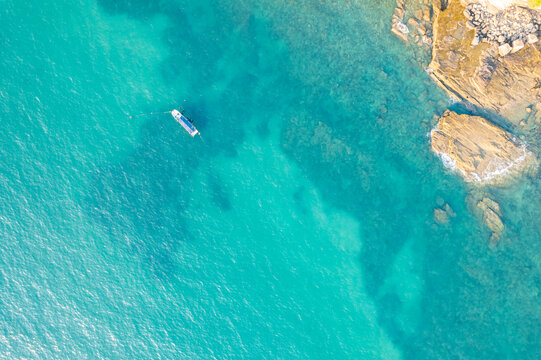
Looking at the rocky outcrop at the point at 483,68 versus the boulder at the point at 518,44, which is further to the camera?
the rocky outcrop at the point at 483,68

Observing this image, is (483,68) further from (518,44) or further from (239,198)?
(239,198)

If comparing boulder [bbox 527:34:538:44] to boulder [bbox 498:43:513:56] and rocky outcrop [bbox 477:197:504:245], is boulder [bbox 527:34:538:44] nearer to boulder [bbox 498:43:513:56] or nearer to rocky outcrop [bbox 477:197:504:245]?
boulder [bbox 498:43:513:56]

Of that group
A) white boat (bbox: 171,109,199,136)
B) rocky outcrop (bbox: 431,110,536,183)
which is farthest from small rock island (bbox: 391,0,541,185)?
A: white boat (bbox: 171,109,199,136)

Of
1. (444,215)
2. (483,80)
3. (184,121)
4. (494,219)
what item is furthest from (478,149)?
(184,121)

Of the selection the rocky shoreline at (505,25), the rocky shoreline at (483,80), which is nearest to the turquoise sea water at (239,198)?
the rocky shoreline at (483,80)

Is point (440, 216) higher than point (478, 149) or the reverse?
the reverse

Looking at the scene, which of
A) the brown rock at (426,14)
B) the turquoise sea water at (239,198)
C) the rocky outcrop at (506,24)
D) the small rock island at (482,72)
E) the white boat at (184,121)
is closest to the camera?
the turquoise sea water at (239,198)

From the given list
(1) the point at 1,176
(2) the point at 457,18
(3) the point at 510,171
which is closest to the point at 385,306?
(3) the point at 510,171

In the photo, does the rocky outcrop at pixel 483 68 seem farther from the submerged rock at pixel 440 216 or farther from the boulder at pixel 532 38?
the submerged rock at pixel 440 216
